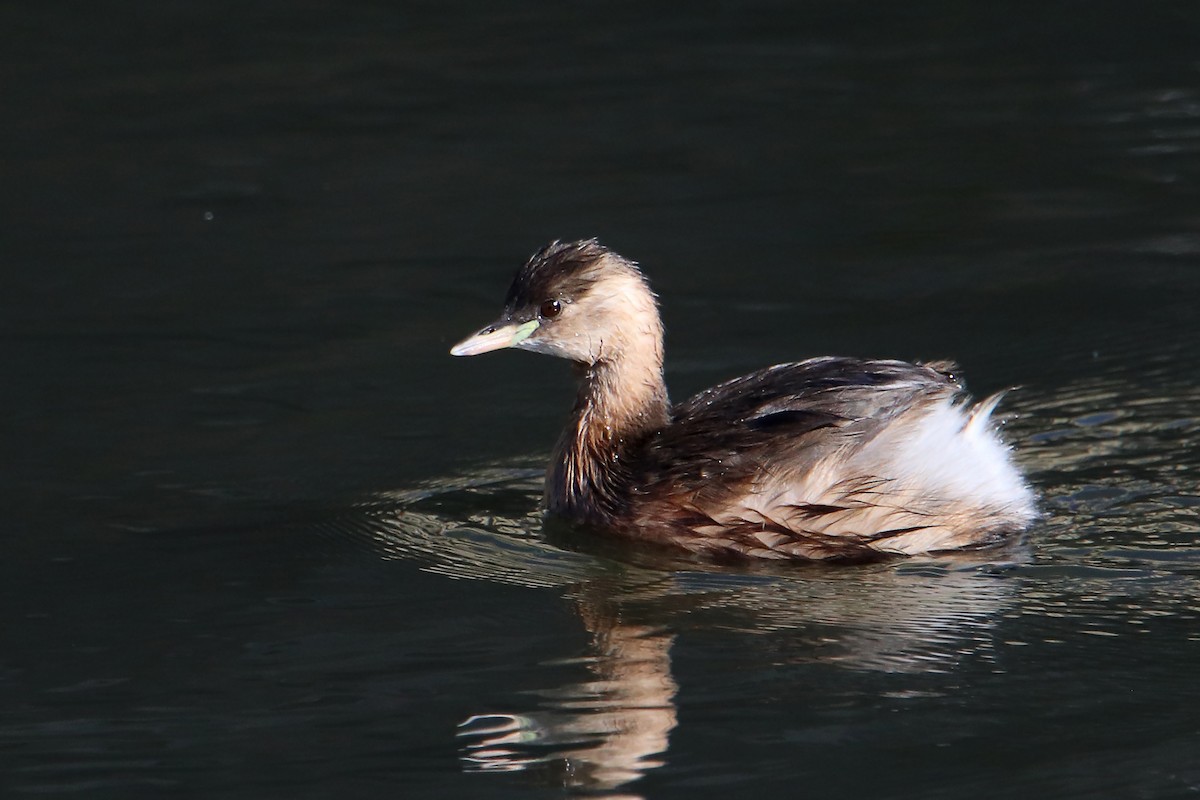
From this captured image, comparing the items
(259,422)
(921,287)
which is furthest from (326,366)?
(921,287)

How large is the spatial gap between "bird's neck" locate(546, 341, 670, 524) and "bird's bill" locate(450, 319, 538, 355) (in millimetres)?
240

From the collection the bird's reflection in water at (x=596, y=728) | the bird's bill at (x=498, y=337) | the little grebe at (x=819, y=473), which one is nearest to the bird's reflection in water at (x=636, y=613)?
the bird's reflection in water at (x=596, y=728)

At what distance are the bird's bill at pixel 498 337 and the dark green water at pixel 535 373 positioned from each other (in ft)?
1.60

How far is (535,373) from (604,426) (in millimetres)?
1388

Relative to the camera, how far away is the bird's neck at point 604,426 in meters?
6.03

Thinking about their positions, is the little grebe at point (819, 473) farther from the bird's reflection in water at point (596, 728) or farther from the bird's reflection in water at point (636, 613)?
the bird's reflection in water at point (596, 728)

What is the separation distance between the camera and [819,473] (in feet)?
18.3

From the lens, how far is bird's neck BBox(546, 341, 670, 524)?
6031 millimetres

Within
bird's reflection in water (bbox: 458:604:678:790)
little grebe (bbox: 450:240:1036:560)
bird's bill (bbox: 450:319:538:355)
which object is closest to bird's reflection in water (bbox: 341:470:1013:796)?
bird's reflection in water (bbox: 458:604:678:790)

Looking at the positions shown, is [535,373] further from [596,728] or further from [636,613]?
[596,728]

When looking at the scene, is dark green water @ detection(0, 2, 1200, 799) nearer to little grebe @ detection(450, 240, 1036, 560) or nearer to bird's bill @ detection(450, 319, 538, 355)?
little grebe @ detection(450, 240, 1036, 560)

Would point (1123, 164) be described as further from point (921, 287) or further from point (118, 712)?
point (118, 712)

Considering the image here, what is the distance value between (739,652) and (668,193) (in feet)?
15.7

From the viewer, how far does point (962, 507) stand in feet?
18.5
